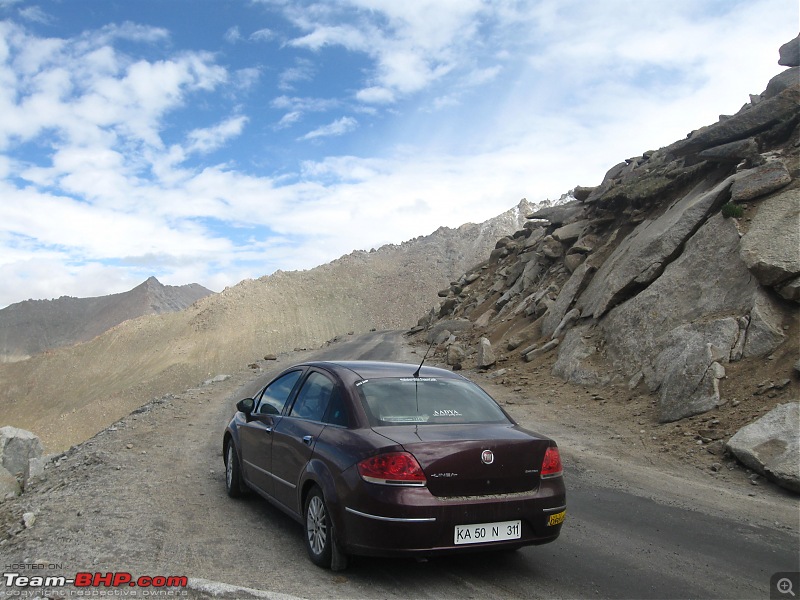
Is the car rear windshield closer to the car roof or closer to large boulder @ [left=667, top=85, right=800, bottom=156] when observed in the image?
the car roof

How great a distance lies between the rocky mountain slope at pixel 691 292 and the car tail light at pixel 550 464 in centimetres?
366

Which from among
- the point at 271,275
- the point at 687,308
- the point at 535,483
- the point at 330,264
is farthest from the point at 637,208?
the point at 330,264

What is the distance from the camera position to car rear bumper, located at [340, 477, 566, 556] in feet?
13.0

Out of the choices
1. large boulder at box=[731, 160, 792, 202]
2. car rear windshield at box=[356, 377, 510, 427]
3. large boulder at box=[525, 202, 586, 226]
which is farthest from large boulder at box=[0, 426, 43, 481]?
large boulder at box=[525, 202, 586, 226]

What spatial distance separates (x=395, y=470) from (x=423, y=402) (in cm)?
90

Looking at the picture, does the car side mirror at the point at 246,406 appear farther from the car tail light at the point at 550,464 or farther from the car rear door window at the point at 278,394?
the car tail light at the point at 550,464

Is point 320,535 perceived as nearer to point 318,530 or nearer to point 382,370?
point 318,530

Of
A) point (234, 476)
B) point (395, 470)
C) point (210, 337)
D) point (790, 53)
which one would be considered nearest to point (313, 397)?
point (395, 470)

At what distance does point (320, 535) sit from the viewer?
4.51m

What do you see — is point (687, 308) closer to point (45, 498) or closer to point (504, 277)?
point (45, 498)

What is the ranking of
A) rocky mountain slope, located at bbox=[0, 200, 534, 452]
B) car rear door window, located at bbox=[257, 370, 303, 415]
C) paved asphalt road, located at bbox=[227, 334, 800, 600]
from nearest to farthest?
1. paved asphalt road, located at bbox=[227, 334, 800, 600]
2. car rear door window, located at bbox=[257, 370, 303, 415]
3. rocky mountain slope, located at bbox=[0, 200, 534, 452]

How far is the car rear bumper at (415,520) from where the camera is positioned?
3975 mm

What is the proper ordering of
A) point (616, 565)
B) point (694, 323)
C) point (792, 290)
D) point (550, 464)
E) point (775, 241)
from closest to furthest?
point (550, 464), point (616, 565), point (792, 290), point (775, 241), point (694, 323)

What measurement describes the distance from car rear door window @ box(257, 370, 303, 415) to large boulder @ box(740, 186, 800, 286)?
810 cm
